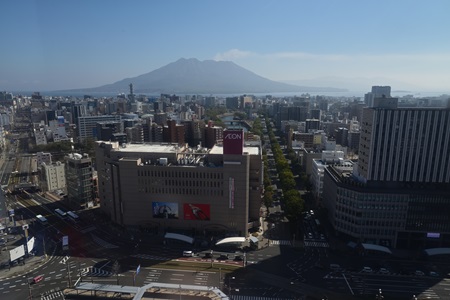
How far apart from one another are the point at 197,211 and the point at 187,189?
177cm

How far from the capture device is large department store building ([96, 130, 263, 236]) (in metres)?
21.4

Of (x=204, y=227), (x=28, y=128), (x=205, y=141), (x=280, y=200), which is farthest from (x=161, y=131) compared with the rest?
(x=28, y=128)

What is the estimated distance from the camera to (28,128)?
6788 centimetres

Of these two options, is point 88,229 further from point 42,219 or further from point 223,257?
point 223,257

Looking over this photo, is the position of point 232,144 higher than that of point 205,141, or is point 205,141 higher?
point 232,144

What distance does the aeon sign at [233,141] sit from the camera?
2127 centimetres

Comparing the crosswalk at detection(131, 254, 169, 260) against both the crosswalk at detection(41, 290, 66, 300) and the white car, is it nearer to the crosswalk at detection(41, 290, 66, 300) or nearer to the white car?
the crosswalk at detection(41, 290, 66, 300)

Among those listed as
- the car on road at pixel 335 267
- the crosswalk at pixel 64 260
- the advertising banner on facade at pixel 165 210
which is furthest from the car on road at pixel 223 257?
the crosswalk at pixel 64 260

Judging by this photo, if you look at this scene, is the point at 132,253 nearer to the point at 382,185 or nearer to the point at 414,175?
the point at 382,185

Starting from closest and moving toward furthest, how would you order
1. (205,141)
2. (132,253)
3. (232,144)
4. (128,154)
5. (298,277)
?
(298,277), (132,253), (232,144), (128,154), (205,141)

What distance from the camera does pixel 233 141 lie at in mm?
21312

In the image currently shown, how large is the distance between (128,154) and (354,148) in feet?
131

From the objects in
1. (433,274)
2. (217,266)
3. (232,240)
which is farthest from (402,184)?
(217,266)

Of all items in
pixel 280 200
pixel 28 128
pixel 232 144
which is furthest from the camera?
pixel 28 128
